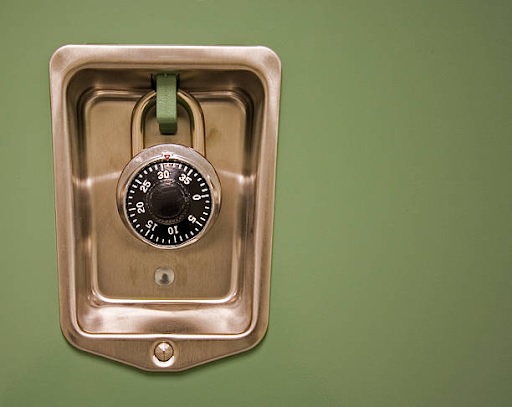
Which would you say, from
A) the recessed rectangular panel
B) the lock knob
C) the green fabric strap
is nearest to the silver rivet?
the recessed rectangular panel

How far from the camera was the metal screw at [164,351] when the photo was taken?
25.1 inches

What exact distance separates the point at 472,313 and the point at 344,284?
7.5 inches

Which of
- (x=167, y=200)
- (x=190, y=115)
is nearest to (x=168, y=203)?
(x=167, y=200)

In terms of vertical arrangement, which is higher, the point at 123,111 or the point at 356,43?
the point at 356,43

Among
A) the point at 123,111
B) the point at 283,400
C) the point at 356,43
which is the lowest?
the point at 283,400

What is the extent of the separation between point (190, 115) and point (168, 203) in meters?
0.13

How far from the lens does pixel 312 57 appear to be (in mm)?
577

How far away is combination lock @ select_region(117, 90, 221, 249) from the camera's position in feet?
1.91

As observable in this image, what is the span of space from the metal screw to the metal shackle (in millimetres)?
265

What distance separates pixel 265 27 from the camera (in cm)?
57

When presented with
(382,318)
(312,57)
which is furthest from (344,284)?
(312,57)

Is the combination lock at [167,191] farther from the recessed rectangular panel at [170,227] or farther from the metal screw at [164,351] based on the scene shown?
the metal screw at [164,351]

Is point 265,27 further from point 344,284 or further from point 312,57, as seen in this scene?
point 344,284

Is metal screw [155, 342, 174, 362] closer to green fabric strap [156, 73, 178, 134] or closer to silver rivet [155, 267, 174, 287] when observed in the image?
silver rivet [155, 267, 174, 287]
